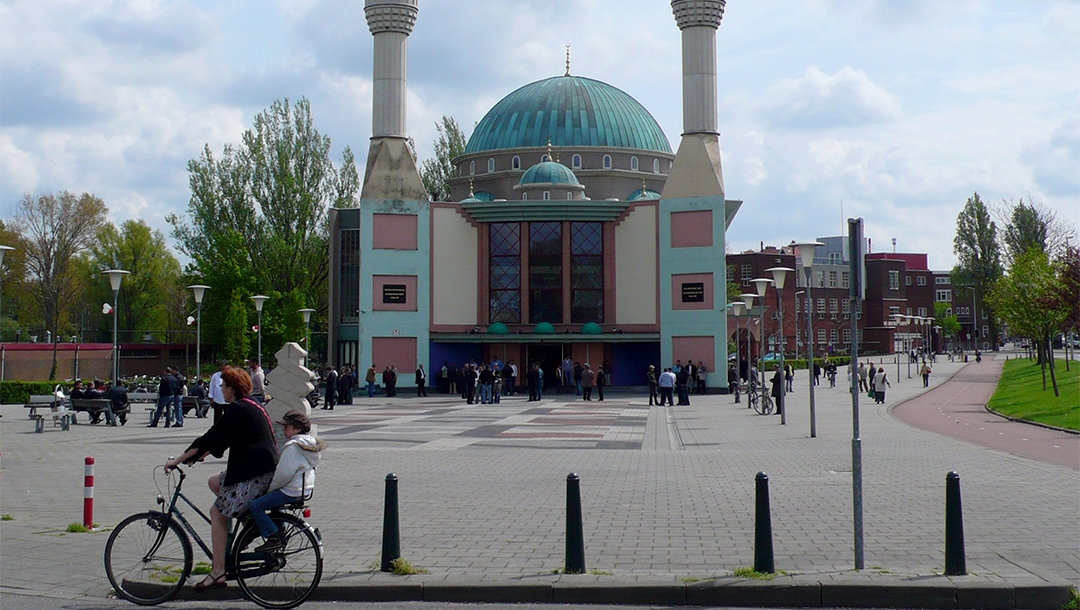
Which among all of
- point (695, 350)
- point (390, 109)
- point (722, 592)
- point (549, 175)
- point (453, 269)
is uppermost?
point (390, 109)

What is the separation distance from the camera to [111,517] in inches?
442

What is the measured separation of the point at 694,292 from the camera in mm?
48344

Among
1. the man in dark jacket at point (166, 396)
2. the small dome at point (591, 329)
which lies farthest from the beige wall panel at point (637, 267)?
the man in dark jacket at point (166, 396)

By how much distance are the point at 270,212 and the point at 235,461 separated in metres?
55.1

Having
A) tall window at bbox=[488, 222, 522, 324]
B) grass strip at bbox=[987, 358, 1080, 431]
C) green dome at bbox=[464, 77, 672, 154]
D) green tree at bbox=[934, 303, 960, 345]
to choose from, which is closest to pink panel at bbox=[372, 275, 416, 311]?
tall window at bbox=[488, 222, 522, 324]

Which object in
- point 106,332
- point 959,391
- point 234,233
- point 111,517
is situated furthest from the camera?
point 106,332

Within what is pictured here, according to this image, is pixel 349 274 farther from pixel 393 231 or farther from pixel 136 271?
pixel 136 271

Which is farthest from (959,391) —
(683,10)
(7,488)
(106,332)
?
(106,332)

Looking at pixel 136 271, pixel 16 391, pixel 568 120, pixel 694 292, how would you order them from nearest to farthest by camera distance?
1. pixel 16 391
2. pixel 694 292
3. pixel 568 120
4. pixel 136 271

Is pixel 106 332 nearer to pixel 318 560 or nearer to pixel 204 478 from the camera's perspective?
pixel 204 478

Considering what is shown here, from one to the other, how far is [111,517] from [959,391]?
41.0 meters

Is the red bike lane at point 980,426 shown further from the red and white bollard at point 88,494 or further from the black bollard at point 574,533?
the red and white bollard at point 88,494

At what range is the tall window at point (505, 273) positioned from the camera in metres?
50.2

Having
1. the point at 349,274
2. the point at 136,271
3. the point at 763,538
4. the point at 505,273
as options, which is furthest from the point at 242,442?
the point at 136,271
